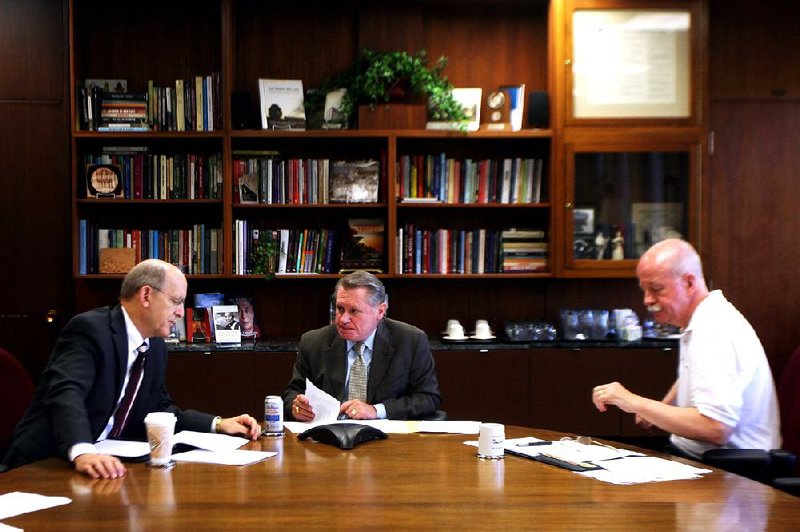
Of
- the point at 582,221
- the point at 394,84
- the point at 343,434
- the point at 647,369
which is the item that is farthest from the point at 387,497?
the point at 394,84

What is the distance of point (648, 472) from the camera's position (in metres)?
2.76

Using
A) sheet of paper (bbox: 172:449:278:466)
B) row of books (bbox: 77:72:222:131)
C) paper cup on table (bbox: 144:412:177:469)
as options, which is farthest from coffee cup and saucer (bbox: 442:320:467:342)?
paper cup on table (bbox: 144:412:177:469)

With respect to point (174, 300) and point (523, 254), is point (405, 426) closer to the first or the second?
point (174, 300)

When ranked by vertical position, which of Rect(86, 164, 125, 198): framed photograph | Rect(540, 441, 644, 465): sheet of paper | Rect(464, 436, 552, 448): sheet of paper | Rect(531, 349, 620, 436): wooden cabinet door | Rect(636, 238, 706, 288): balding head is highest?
Rect(86, 164, 125, 198): framed photograph

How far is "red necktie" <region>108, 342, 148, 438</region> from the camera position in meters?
3.28

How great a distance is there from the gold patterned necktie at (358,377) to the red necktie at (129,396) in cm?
93

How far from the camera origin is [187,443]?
3123mm

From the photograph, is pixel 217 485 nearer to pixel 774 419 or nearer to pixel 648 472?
pixel 648 472

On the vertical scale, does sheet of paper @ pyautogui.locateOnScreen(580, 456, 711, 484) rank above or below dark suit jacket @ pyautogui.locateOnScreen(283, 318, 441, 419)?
below

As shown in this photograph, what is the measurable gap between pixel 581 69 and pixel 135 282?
3024 millimetres

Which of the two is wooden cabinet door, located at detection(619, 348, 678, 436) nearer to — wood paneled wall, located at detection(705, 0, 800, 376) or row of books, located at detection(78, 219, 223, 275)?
wood paneled wall, located at detection(705, 0, 800, 376)

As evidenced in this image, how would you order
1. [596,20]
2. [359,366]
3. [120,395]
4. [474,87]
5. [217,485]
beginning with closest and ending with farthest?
[217,485]
[120,395]
[359,366]
[596,20]
[474,87]

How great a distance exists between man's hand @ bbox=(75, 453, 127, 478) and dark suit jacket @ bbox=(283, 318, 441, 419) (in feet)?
3.86

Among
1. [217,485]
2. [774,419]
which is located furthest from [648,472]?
[217,485]
